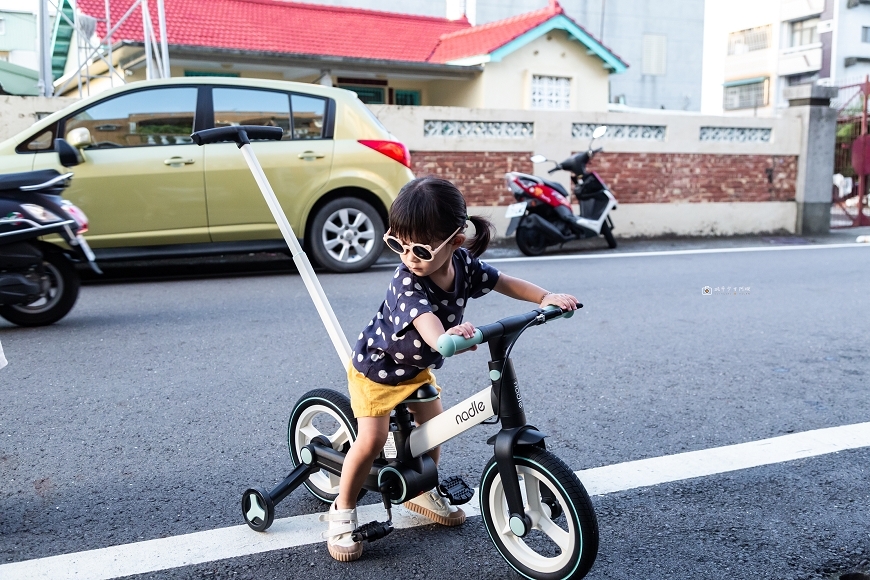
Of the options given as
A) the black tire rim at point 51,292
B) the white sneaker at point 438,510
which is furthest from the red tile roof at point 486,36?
the white sneaker at point 438,510

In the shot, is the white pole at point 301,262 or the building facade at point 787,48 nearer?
the white pole at point 301,262

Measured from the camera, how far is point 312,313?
6.28 m

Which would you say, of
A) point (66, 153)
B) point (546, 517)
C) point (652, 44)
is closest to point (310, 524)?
point (546, 517)

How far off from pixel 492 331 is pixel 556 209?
326 inches

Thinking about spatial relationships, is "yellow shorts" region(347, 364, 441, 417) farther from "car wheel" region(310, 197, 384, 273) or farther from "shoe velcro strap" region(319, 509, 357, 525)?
"car wheel" region(310, 197, 384, 273)

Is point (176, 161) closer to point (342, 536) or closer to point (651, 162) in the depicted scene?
point (342, 536)

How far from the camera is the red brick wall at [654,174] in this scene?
438 inches

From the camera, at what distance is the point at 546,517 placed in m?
2.46

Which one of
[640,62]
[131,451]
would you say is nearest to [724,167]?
[131,451]

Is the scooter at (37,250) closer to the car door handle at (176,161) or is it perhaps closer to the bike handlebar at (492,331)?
the car door handle at (176,161)

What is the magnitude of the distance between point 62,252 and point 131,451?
2900 mm

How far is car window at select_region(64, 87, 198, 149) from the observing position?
766 cm

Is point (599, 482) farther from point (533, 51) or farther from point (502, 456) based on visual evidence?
point (533, 51)

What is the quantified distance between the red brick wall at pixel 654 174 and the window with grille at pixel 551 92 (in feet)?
29.2
